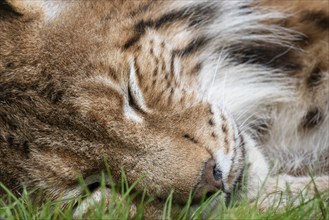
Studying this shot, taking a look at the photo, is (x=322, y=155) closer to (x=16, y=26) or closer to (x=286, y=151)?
(x=286, y=151)

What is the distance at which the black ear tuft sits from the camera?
3.11m

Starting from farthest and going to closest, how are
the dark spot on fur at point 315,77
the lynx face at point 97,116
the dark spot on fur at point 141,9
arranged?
the dark spot on fur at point 315,77 < the dark spot on fur at point 141,9 < the lynx face at point 97,116

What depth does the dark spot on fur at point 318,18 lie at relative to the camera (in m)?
3.54

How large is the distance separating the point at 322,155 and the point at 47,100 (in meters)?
1.59

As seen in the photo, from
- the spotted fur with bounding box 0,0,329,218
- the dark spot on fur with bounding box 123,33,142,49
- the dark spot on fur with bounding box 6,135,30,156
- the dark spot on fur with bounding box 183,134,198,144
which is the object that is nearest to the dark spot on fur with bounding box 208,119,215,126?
the spotted fur with bounding box 0,0,329,218

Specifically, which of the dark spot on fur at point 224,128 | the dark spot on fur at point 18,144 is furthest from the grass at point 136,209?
the dark spot on fur at point 224,128

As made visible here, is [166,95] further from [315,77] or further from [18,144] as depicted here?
[315,77]

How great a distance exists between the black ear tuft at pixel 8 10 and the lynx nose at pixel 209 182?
1204 mm

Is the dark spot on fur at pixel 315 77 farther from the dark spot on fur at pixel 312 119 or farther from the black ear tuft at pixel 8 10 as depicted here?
the black ear tuft at pixel 8 10

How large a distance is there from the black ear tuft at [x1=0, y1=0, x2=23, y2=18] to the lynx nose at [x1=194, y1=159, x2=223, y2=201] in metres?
1.20

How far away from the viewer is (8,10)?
10.3ft

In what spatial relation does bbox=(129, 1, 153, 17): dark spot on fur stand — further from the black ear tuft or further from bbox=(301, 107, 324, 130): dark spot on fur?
bbox=(301, 107, 324, 130): dark spot on fur

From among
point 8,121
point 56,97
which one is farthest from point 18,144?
point 56,97

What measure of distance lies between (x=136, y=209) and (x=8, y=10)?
118 centimetres
